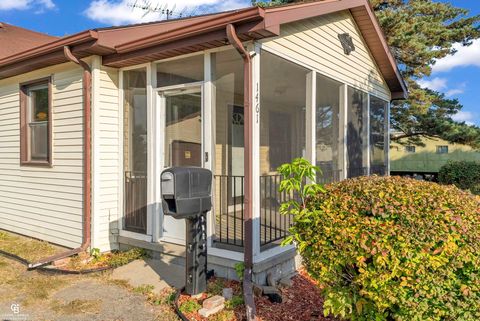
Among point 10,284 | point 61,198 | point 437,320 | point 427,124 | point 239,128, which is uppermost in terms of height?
point 427,124

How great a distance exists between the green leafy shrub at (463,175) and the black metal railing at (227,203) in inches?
376

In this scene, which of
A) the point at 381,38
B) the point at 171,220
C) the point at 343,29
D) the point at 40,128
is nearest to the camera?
the point at 171,220

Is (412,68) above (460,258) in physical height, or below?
above

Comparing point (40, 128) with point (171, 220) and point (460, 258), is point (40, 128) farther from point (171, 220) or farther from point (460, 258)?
point (460, 258)

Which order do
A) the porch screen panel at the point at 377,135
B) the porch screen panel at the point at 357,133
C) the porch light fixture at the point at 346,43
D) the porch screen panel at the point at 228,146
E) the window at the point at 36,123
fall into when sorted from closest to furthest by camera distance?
the porch screen panel at the point at 228,146, the window at the point at 36,123, the porch light fixture at the point at 346,43, the porch screen panel at the point at 357,133, the porch screen panel at the point at 377,135

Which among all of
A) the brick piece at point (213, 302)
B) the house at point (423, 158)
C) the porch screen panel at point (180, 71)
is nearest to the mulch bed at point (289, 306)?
the brick piece at point (213, 302)

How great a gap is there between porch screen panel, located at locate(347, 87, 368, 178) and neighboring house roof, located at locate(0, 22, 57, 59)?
701cm

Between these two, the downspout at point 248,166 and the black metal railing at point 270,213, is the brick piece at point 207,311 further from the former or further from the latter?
the black metal railing at point 270,213

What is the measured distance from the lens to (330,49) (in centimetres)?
552

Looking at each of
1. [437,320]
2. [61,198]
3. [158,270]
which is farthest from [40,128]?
[437,320]

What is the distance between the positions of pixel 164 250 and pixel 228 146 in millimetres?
1598

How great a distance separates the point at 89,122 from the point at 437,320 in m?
4.37

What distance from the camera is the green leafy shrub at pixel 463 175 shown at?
1101 cm

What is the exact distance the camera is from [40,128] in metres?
5.55
